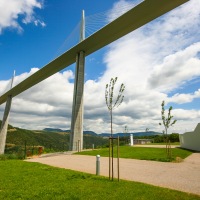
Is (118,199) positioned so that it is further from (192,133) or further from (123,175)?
(192,133)

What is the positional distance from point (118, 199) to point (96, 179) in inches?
85.7

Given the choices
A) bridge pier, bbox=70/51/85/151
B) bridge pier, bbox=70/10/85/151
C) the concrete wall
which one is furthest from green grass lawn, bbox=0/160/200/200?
the concrete wall

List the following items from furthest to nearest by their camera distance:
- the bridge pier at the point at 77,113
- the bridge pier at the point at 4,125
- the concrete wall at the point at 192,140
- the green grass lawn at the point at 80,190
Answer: the bridge pier at the point at 4,125 < the bridge pier at the point at 77,113 < the concrete wall at the point at 192,140 < the green grass lawn at the point at 80,190

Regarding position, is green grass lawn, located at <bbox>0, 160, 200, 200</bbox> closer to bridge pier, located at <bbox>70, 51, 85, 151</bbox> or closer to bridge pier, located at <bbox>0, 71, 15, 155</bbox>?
bridge pier, located at <bbox>70, 51, 85, 151</bbox>

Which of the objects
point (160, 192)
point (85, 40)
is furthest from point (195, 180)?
point (85, 40)

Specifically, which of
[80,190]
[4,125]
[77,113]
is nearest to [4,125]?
[4,125]

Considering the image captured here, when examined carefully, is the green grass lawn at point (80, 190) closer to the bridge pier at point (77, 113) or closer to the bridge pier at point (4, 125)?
the bridge pier at point (77, 113)

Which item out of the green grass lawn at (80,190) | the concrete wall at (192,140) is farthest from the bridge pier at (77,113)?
the green grass lawn at (80,190)

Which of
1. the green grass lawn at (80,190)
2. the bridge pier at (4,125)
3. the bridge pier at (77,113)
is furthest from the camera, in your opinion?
the bridge pier at (4,125)

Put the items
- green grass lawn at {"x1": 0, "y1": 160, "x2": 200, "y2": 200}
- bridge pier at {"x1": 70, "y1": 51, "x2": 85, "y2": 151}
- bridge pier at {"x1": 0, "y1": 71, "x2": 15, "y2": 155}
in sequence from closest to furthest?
green grass lawn at {"x1": 0, "y1": 160, "x2": 200, "y2": 200}, bridge pier at {"x1": 70, "y1": 51, "x2": 85, "y2": 151}, bridge pier at {"x1": 0, "y1": 71, "x2": 15, "y2": 155}

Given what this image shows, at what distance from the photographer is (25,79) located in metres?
32.6

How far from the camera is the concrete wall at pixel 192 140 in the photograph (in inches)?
806

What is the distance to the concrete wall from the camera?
20.5 meters

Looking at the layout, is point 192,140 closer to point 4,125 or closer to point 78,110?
point 78,110
